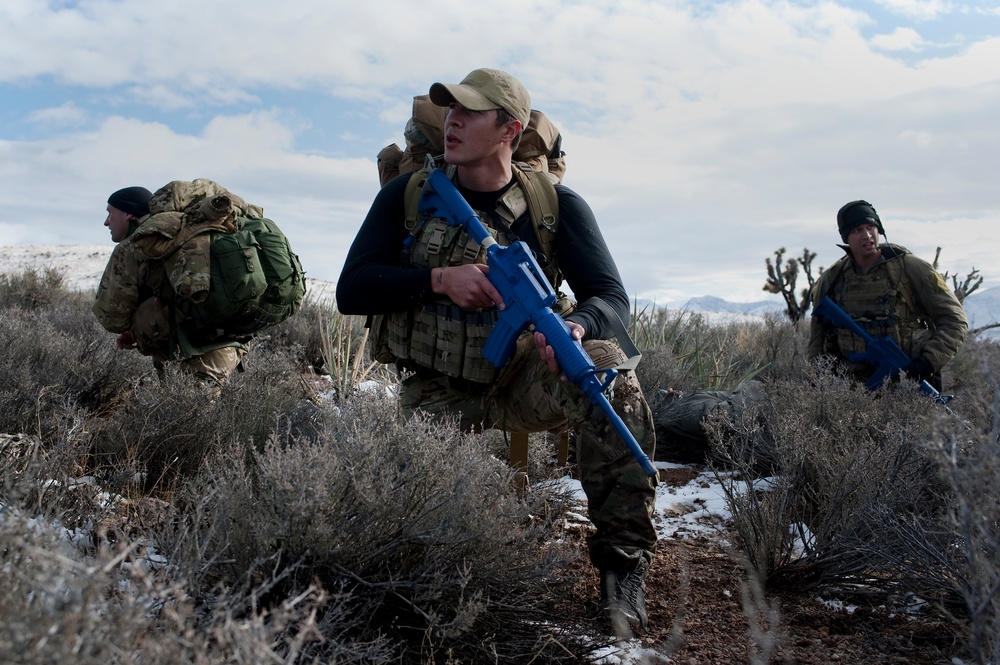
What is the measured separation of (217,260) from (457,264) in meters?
2.45

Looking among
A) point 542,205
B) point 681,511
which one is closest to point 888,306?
point 681,511

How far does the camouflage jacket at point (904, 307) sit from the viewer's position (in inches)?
260

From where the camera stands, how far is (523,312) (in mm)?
2930

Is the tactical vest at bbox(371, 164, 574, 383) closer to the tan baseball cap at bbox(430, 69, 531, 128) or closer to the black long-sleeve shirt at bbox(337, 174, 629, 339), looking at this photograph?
the black long-sleeve shirt at bbox(337, 174, 629, 339)

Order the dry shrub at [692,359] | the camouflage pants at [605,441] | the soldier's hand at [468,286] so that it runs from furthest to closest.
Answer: the dry shrub at [692,359] → the soldier's hand at [468,286] → the camouflage pants at [605,441]

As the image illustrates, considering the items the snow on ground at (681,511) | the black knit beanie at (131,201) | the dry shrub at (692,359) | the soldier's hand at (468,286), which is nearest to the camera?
the snow on ground at (681,511)

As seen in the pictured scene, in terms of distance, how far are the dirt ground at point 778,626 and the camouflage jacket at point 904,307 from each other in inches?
162

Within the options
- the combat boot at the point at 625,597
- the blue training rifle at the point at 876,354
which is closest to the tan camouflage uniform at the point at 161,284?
the combat boot at the point at 625,597

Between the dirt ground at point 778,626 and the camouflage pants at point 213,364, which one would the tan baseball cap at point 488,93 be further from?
the camouflage pants at point 213,364

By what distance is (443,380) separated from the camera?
135 inches

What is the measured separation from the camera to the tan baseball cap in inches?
125

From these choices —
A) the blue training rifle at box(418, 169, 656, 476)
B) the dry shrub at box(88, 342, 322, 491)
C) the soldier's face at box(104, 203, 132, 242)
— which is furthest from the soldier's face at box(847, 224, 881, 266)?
the soldier's face at box(104, 203, 132, 242)

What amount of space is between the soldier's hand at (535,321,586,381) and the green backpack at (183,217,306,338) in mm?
2800

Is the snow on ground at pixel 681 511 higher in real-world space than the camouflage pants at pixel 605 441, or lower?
lower
